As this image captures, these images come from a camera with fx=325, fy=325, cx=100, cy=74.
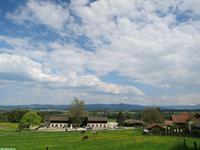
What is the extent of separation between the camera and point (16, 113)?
16612 centimetres

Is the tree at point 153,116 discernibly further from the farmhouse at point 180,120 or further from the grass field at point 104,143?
the grass field at point 104,143

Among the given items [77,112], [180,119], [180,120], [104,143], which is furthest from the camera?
[77,112]

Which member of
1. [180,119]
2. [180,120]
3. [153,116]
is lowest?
[180,120]

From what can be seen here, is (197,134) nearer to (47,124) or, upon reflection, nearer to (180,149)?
(180,149)

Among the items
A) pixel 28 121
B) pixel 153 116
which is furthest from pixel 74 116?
pixel 153 116

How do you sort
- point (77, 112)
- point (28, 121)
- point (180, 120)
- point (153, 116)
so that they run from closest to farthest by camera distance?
point (180, 120)
point (28, 121)
point (153, 116)
point (77, 112)

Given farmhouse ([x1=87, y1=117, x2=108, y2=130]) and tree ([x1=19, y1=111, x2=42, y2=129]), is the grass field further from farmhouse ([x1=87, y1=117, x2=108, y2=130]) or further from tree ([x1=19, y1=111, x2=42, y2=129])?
farmhouse ([x1=87, y1=117, x2=108, y2=130])

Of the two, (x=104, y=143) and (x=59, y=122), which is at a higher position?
(x=59, y=122)

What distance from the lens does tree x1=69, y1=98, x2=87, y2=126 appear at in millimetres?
143750

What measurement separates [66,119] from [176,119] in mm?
57299

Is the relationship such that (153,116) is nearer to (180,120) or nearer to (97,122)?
(180,120)

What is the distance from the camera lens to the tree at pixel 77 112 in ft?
472

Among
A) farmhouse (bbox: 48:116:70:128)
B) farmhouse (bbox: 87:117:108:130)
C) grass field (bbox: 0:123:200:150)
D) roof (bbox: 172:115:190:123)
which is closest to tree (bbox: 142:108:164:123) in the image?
roof (bbox: 172:115:190:123)

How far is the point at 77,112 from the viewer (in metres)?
144
